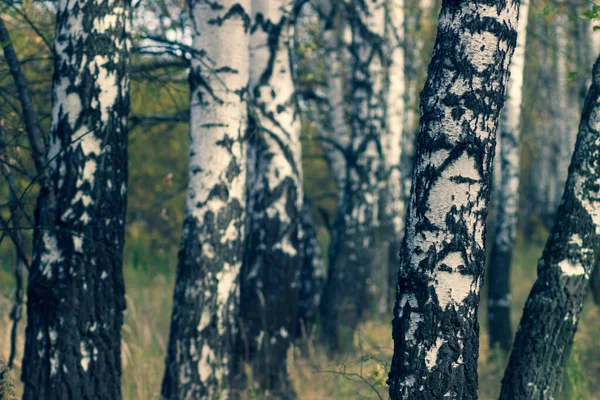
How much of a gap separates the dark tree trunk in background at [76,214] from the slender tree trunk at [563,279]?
251cm

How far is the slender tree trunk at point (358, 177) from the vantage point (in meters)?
8.05

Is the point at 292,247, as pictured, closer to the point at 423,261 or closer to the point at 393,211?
the point at 423,261

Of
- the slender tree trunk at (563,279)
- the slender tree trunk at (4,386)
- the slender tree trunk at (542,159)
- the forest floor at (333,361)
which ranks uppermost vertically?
the slender tree trunk at (542,159)

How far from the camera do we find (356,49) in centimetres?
813

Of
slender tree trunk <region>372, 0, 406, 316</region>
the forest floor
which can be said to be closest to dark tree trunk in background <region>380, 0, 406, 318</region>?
slender tree trunk <region>372, 0, 406, 316</region>

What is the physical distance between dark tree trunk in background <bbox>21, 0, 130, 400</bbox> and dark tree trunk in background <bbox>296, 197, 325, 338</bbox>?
4435 mm

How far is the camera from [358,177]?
804cm

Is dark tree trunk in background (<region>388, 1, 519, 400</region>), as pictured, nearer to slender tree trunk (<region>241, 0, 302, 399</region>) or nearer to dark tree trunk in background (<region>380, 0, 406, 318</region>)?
slender tree trunk (<region>241, 0, 302, 399</region>)

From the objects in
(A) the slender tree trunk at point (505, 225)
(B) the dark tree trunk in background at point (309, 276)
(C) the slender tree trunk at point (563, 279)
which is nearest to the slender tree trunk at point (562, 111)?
(A) the slender tree trunk at point (505, 225)

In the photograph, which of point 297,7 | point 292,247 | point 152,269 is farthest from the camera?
point 152,269

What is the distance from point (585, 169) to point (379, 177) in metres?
4.40

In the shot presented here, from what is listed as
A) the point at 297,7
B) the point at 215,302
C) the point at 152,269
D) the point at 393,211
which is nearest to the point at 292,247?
the point at 215,302

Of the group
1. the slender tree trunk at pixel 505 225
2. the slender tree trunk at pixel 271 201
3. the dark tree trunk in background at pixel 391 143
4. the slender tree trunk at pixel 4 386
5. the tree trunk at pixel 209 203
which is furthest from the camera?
the dark tree trunk in background at pixel 391 143

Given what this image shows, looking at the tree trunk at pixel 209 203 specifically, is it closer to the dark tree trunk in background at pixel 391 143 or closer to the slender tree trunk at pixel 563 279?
the slender tree trunk at pixel 563 279
